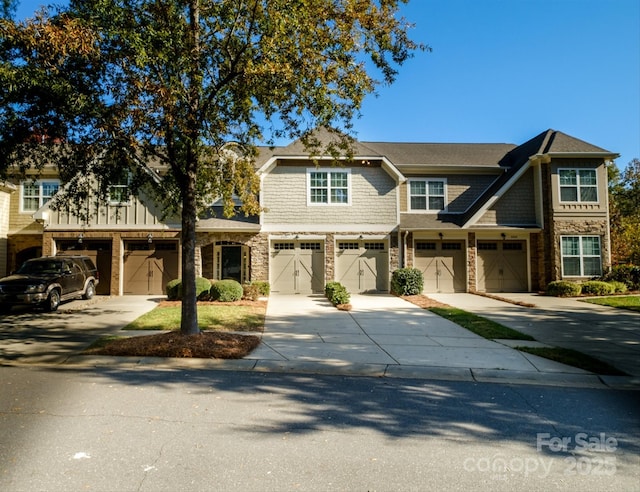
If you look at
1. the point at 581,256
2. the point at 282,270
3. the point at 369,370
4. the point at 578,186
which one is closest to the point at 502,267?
the point at 581,256

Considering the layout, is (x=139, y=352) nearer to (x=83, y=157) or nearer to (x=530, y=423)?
(x=83, y=157)

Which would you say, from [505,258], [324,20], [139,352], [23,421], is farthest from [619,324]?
[23,421]

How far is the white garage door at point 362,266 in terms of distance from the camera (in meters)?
19.2

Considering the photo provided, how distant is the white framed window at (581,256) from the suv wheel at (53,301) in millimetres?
21010

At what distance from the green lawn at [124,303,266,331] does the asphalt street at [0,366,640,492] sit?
4.08m

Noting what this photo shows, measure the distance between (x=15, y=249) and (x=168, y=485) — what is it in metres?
21.6

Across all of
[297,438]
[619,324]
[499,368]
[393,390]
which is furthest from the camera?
[619,324]

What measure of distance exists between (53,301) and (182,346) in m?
8.58

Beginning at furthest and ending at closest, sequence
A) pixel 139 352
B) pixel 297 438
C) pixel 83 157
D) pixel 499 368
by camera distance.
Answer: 1. pixel 83 157
2. pixel 139 352
3. pixel 499 368
4. pixel 297 438

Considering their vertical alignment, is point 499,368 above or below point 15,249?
below

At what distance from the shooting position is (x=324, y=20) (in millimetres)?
8531

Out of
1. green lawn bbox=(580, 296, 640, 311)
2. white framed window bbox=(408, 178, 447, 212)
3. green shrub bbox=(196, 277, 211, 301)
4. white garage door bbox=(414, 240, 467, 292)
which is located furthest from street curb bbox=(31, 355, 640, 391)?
white framed window bbox=(408, 178, 447, 212)

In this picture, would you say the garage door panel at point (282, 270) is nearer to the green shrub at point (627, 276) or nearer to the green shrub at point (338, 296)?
the green shrub at point (338, 296)

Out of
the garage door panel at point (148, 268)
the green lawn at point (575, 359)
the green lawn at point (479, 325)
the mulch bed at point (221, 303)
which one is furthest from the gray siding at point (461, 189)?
the green lawn at point (575, 359)
